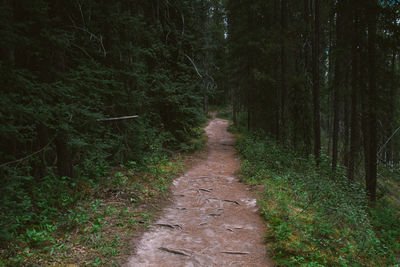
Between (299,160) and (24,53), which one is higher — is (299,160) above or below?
below

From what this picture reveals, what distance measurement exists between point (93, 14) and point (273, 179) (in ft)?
25.3

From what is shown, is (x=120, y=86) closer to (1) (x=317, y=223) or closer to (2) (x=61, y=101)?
(2) (x=61, y=101)

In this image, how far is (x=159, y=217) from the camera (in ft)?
19.4

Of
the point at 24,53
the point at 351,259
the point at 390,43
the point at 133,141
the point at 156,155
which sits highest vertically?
the point at 390,43

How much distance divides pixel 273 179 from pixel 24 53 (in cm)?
803

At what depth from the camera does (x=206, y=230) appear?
5355mm

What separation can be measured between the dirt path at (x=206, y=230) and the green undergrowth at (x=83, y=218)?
0.44 meters

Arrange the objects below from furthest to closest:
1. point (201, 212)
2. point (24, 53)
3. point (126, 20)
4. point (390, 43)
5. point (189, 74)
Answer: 1. point (189, 74)
2. point (390, 43)
3. point (126, 20)
4. point (201, 212)
5. point (24, 53)

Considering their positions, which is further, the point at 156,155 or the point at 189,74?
the point at 189,74

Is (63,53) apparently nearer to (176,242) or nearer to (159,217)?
(159,217)

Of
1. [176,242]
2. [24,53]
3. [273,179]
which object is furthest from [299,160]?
[24,53]

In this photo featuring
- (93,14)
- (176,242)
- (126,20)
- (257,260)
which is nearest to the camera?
(257,260)

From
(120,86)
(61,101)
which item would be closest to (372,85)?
(120,86)

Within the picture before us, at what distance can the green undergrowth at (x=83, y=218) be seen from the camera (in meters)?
3.89
